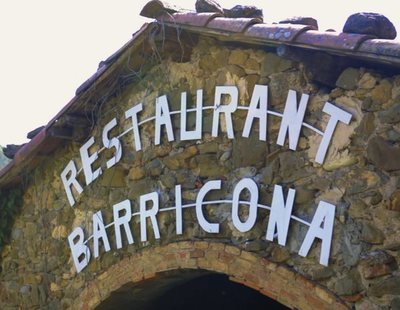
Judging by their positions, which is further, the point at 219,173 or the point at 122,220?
the point at 122,220

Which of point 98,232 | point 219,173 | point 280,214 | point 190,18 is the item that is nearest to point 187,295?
point 98,232

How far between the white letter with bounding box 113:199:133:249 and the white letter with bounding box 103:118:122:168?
1.40ft

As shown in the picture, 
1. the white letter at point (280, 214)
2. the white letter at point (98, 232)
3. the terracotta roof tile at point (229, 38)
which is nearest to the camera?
the terracotta roof tile at point (229, 38)

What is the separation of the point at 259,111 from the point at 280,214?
0.84 m

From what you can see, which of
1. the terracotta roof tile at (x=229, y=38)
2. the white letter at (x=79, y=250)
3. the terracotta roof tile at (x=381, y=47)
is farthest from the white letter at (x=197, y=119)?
the terracotta roof tile at (x=381, y=47)

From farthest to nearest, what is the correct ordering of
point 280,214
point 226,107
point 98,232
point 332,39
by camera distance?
1. point 98,232
2. point 226,107
3. point 280,214
4. point 332,39

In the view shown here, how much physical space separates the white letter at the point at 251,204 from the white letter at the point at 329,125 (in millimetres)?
620

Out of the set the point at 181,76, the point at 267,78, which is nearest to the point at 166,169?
the point at 181,76

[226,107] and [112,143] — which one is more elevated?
[112,143]

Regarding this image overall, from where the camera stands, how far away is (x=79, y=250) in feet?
25.6

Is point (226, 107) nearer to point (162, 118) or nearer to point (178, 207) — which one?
point (162, 118)

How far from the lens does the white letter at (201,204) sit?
6465 millimetres

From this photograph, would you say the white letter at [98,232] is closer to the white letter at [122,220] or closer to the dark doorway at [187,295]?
the white letter at [122,220]

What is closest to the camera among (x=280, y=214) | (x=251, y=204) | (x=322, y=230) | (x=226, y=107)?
(x=322, y=230)
